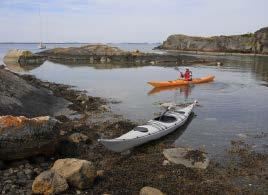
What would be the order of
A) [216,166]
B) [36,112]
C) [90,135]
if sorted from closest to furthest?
[216,166], [90,135], [36,112]

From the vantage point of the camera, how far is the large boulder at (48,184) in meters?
11.0

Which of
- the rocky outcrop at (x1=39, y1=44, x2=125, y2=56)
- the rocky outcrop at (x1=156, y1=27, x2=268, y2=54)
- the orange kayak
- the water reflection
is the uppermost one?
the rocky outcrop at (x1=156, y1=27, x2=268, y2=54)

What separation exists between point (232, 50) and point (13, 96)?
345ft

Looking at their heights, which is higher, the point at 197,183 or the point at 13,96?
the point at 13,96

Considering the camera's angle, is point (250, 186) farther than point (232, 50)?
No

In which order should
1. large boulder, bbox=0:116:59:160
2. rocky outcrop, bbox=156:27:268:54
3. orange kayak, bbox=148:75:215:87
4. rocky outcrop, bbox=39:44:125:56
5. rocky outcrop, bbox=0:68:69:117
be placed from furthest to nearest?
rocky outcrop, bbox=156:27:268:54
rocky outcrop, bbox=39:44:125:56
orange kayak, bbox=148:75:215:87
rocky outcrop, bbox=0:68:69:117
large boulder, bbox=0:116:59:160

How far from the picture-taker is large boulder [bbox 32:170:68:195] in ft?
36.0

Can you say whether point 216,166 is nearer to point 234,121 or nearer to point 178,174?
point 178,174

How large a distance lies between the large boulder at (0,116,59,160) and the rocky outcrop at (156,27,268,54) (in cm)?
10273

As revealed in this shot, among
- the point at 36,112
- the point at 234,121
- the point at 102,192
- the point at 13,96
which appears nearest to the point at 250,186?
the point at 102,192

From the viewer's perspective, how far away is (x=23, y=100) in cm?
2205

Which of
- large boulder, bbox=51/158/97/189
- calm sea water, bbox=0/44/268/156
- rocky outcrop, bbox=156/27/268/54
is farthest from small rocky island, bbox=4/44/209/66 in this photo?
large boulder, bbox=51/158/97/189

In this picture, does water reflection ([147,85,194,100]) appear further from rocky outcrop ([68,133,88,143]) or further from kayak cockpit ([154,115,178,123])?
rocky outcrop ([68,133,88,143])

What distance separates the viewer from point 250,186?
13.1m
